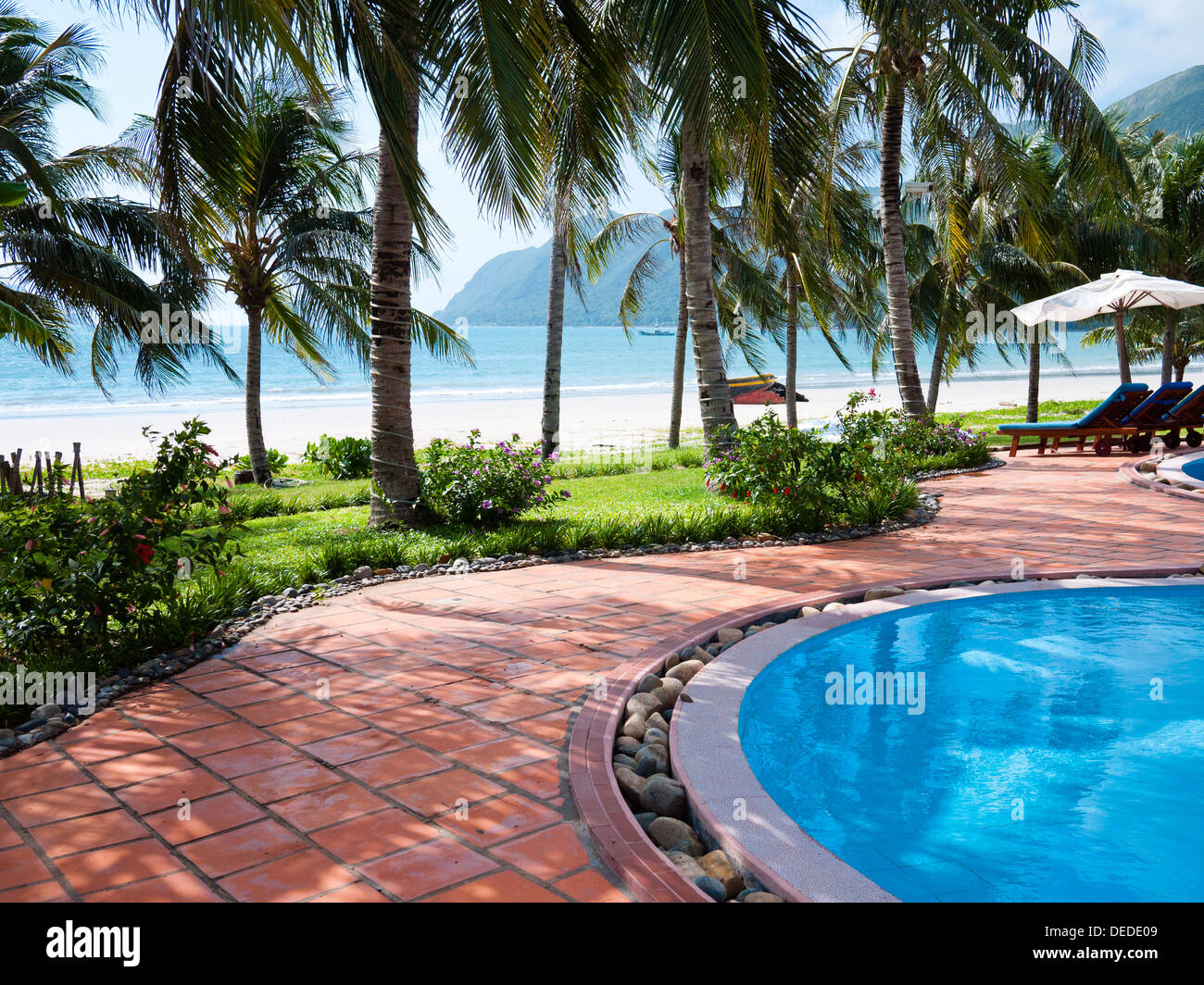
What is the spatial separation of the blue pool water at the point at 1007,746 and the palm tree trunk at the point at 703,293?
4.76 metres

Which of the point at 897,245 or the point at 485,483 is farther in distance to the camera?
the point at 897,245

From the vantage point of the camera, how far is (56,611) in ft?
15.5

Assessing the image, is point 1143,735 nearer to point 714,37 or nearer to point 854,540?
point 854,540

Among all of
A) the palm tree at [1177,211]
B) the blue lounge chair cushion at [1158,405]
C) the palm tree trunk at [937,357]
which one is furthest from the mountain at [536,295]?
the blue lounge chair cushion at [1158,405]

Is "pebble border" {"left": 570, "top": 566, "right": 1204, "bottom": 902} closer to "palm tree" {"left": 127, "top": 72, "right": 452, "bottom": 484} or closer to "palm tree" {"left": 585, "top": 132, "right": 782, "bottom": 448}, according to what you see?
"palm tree" {"left": 127, "top": 72, "right": 452, "bottom": 484}

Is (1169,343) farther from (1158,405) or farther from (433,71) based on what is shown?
(433,71)

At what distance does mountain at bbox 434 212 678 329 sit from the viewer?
11638cm

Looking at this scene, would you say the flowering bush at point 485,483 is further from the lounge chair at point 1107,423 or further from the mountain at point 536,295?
the mountain at point 536,295

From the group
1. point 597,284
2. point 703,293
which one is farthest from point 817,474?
point 597,284

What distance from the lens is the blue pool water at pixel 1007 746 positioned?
3.57m

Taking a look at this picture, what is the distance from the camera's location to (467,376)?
6325 cm

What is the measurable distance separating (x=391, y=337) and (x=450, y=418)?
29.9m

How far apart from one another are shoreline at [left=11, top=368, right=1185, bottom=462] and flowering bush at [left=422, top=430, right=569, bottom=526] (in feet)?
48.3
